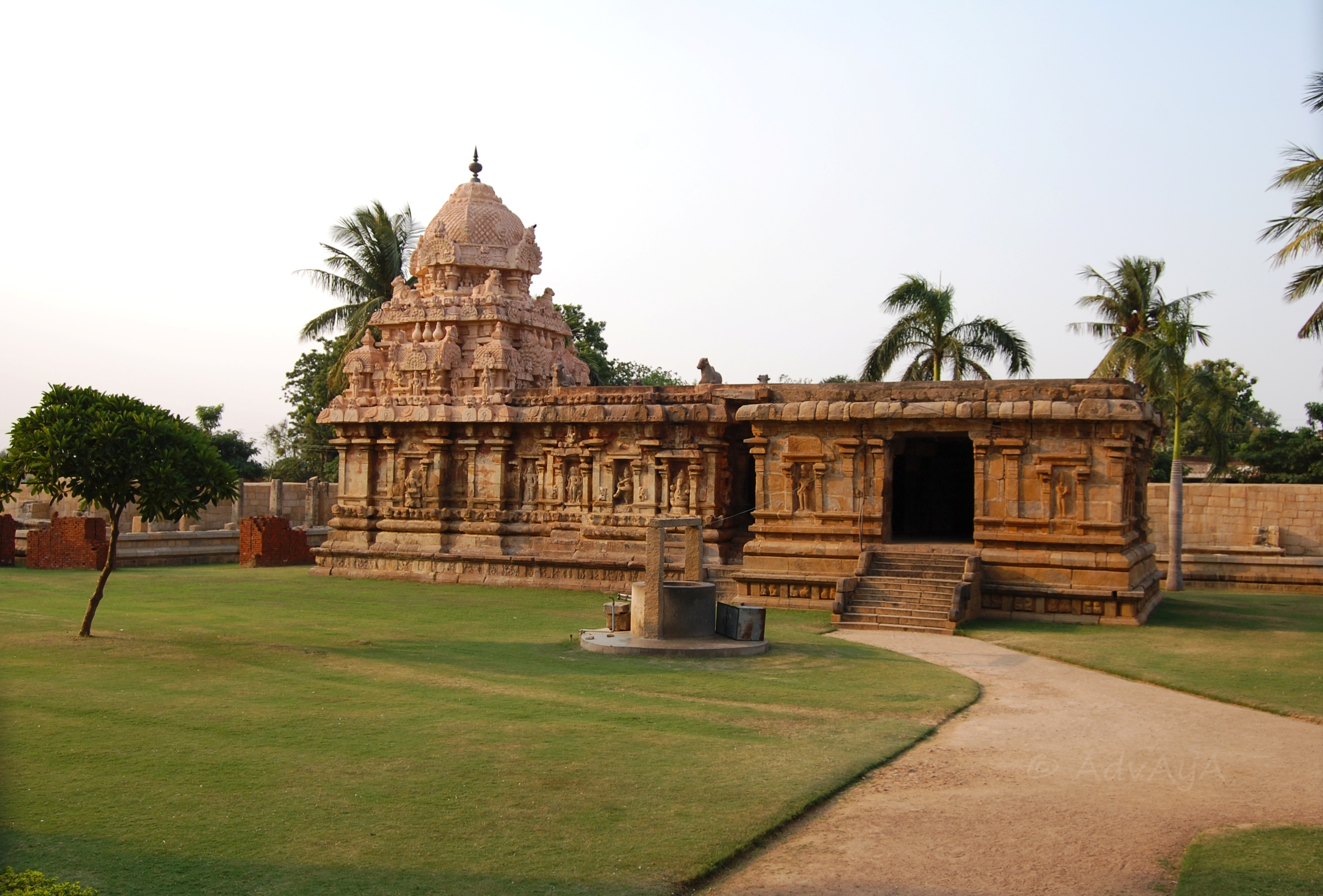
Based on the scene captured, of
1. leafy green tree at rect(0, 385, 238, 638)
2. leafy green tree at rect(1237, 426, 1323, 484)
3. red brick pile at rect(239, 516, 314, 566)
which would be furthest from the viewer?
leafy green tree at rect(1237, 426, 1323, 484)

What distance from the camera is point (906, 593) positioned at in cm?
1512

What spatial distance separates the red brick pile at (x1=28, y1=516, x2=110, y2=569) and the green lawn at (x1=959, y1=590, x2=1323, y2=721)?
648 inches

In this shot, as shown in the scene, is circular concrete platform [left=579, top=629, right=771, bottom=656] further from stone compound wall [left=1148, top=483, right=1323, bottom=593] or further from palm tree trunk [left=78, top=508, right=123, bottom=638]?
stone compound wall [left=1148, top=483, right=1323, bottom=593]

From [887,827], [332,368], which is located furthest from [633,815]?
[332,368]

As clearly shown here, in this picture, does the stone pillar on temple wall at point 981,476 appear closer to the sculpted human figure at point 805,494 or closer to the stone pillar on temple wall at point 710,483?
the sculpted human figure at point 805,494

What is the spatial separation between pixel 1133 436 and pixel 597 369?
24168 mm

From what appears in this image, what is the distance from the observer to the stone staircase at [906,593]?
14508mm

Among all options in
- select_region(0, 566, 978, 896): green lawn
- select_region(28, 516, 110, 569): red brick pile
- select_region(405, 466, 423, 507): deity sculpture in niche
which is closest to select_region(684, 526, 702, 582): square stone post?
select_region(0, 566, 978, 896): green lawn

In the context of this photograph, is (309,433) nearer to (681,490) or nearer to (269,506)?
(269,506)

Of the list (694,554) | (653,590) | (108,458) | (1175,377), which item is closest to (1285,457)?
(1175,377)

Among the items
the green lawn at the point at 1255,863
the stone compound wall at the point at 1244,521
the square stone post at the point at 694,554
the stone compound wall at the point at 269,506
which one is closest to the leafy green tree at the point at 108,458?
the square stone post at the point at 694,554

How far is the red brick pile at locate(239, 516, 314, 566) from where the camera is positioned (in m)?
23.8

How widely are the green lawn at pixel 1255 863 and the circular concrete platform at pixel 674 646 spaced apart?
5887 millimetres

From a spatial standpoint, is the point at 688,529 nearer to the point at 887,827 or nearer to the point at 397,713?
the point at 397,713
